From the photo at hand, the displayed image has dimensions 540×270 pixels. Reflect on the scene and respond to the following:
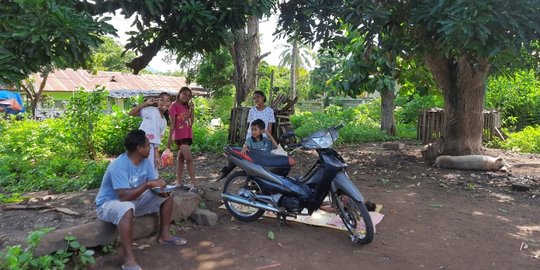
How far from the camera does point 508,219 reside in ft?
16.9

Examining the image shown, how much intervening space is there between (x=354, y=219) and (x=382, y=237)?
49cm

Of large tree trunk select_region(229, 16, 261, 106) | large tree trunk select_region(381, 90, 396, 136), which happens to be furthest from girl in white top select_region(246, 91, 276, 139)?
large tree trunk select_region(381, 90, 396, 136)

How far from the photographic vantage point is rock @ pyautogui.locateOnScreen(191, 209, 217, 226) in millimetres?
4586

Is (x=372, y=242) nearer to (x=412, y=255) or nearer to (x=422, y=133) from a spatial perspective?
(x=412, y=255)

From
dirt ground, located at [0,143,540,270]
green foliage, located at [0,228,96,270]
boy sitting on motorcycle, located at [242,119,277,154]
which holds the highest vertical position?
boy sitting on motorcycle, located at [242,119,277,154]

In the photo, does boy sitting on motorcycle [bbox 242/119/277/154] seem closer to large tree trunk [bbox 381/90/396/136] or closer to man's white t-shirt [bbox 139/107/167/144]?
man's white t-shirt [bbox 139/107/167/144]

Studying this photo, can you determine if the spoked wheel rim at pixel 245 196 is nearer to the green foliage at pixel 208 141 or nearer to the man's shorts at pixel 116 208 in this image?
the man's shorts at pixel 116 208

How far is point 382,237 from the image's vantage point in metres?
4.36

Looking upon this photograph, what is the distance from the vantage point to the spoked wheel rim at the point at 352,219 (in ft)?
13.4

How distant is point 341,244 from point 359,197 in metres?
0.55

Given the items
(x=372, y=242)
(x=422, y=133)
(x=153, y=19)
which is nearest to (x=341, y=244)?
(x=372, y=242)

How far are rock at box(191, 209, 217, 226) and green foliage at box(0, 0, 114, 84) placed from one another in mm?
2052

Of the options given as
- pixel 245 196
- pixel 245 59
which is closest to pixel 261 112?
pixel 245 196

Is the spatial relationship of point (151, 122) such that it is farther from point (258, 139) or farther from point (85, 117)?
point (85, 117)
